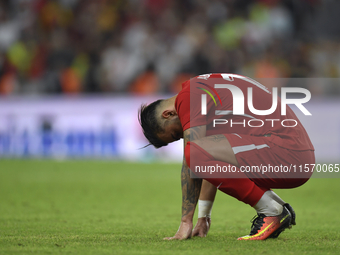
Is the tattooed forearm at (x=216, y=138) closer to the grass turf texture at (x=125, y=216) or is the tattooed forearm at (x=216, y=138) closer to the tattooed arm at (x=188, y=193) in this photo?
the tattooed arm at (x=188, y=193)

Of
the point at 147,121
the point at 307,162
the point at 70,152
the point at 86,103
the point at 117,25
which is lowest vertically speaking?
the point at 70,152

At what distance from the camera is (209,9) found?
1376 cm

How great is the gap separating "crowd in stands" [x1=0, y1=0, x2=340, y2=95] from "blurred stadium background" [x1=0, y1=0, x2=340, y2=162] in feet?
0.10

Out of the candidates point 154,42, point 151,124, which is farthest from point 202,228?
point 154,42

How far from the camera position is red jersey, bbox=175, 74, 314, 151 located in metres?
3.32

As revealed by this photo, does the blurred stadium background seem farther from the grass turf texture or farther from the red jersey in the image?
the red jersey

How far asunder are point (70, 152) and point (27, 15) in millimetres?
5365

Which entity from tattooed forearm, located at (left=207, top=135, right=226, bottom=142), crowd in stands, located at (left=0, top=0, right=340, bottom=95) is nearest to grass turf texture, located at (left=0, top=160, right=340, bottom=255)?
tattooed forearm, located at (left=207, top=135, right=226, bottom=142)

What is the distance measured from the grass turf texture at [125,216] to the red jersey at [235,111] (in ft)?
2.53

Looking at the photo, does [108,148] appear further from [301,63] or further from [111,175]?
[301,63]

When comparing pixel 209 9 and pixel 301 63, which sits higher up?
pixel 209 9

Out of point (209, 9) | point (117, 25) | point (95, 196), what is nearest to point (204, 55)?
point (209, 9)

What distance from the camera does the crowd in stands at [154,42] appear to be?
478 inches

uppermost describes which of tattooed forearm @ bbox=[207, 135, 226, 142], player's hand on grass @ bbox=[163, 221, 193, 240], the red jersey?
the red jersey
